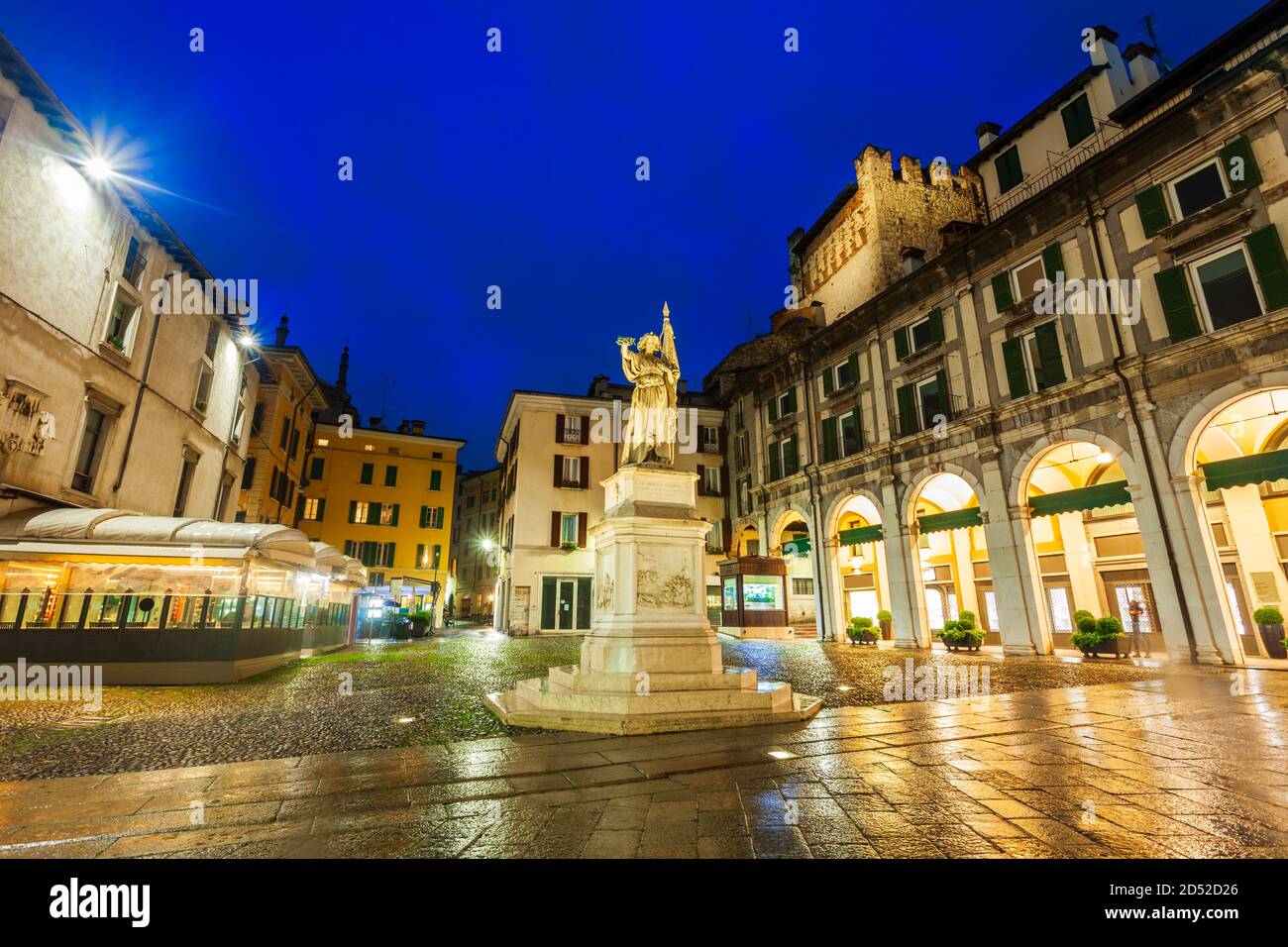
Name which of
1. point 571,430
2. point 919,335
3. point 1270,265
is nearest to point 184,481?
point 571,430

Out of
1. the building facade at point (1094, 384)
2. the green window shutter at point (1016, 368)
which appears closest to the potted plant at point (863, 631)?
the building facade at point (1094, 384)

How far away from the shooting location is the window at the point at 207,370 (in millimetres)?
17547

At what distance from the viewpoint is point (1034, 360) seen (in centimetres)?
1609

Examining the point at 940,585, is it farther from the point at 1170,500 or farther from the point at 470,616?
the point at 470,616

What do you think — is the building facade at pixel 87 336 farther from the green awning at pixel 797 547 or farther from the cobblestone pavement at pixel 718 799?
the green awning at pixel 797 547

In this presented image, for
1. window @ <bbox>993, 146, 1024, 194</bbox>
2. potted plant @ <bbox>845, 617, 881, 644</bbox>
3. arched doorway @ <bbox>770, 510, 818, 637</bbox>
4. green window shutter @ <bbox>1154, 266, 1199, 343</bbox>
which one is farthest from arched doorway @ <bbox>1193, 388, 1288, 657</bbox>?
arched doorway @ <bbox>770, 510, 818, 637</bbox>

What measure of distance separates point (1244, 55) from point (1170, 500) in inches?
454

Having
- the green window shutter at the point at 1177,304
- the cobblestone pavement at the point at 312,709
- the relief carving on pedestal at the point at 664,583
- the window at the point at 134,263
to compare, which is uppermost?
the window at the point at 134,263

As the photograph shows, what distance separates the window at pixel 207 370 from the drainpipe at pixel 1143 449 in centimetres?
2627

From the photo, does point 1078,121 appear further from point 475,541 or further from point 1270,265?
point 475,541

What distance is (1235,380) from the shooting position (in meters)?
11.9

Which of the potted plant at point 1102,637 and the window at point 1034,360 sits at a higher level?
the window at point 1034,360

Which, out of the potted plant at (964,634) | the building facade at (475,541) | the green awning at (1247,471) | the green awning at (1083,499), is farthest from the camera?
the building facade at (475,541)

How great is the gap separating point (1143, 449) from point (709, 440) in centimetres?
2015
